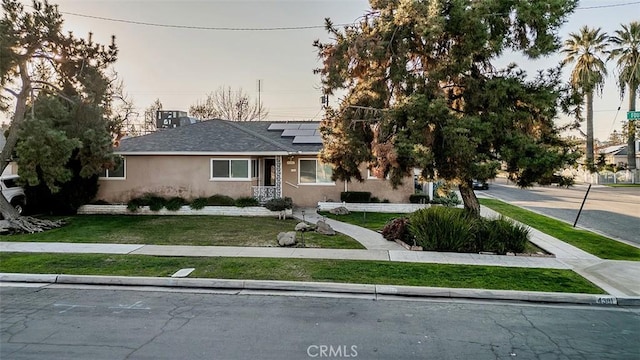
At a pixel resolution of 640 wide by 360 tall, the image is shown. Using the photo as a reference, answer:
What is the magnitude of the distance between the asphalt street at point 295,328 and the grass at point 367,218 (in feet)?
28.7

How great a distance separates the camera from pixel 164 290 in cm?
861

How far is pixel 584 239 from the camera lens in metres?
14.3

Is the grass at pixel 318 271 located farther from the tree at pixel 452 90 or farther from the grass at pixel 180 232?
the tree at pixel 452 90

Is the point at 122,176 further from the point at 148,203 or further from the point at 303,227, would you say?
the point at 303,227

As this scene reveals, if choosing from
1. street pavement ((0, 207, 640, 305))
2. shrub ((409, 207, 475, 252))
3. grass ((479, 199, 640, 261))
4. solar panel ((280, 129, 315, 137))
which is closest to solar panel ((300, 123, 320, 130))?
solar panel ((280, 129, 315, 137))

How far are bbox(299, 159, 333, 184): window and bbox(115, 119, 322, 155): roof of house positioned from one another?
0.89 m

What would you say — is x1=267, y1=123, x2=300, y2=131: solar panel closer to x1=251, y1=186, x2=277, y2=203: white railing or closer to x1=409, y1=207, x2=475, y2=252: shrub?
x1=251, y1=186, x2=277, y2=203: white railing

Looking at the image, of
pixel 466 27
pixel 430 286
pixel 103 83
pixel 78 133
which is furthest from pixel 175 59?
pixel 430 286

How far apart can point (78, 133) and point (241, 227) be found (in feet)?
26.7

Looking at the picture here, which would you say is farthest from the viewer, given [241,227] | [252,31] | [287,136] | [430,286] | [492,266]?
[287,136]

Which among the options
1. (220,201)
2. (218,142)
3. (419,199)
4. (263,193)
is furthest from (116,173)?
(419,199)

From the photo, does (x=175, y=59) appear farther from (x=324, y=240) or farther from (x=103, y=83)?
(x=324, y=240)

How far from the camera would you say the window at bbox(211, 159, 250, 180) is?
20391 mm

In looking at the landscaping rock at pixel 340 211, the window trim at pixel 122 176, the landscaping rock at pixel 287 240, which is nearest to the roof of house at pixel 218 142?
the window trim at pixel 122 176
